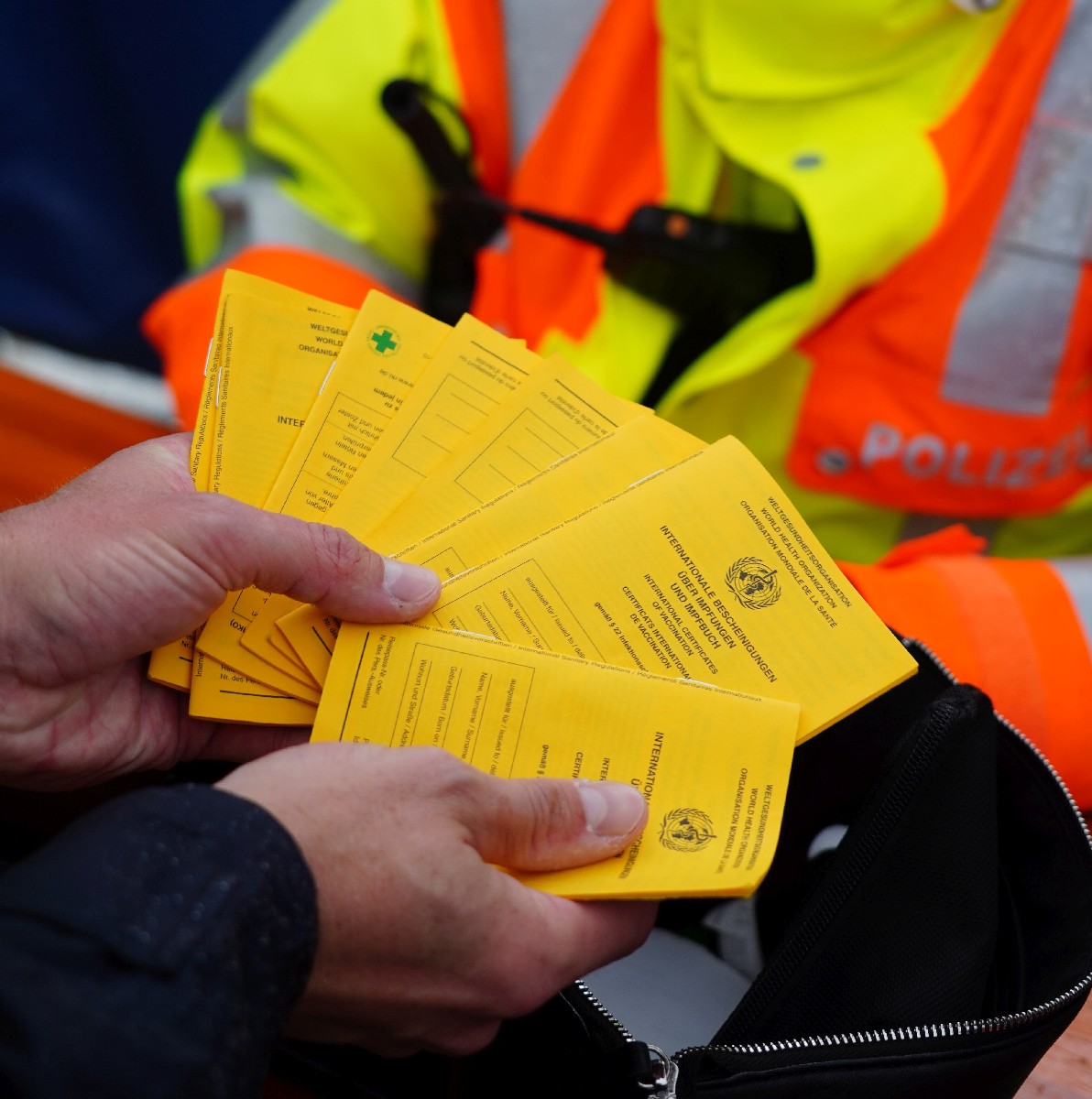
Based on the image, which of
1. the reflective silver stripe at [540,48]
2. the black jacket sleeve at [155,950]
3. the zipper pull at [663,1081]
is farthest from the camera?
the reflective silver stripe at [540,48]

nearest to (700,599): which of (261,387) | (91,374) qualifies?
(261,387)

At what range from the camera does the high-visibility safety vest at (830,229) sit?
94 centimetres

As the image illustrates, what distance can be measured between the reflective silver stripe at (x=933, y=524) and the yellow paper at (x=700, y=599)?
21.8 inches

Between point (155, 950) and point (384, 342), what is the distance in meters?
0.46

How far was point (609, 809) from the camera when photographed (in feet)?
1.83

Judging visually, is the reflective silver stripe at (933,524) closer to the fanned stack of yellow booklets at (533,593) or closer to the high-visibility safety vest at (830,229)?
the high-visibility safety vest at (830,229)

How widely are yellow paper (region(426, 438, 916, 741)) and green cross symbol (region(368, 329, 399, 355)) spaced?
7.9 inches

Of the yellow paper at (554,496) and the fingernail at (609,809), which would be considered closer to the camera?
the fingernail at (609,809)

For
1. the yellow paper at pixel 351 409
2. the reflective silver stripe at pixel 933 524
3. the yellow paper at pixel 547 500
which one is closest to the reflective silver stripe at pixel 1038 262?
the reflective silver stripe at pixel 933 524

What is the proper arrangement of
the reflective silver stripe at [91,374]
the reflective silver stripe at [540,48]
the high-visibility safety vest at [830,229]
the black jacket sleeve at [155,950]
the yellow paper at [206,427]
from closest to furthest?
the black jacket sleeve at [155,950] → the yellow paper at [206,427] → the high-visibility safety vest at [830,229] → the reflective silver stripe at [540,48] → the reflective silver stripe at [91,374]

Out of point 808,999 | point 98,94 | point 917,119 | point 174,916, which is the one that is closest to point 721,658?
point 808,999

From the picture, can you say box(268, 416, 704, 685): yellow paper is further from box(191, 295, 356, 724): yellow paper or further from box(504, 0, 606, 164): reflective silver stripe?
box(504, 0, 606, 164): reflective silver stripe

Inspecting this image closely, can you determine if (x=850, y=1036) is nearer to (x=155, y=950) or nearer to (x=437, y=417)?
(x=155, y=950)

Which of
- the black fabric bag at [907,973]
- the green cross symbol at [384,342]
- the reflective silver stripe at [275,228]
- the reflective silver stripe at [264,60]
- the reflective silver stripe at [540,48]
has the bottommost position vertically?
the black fabric bag at [907,973]
